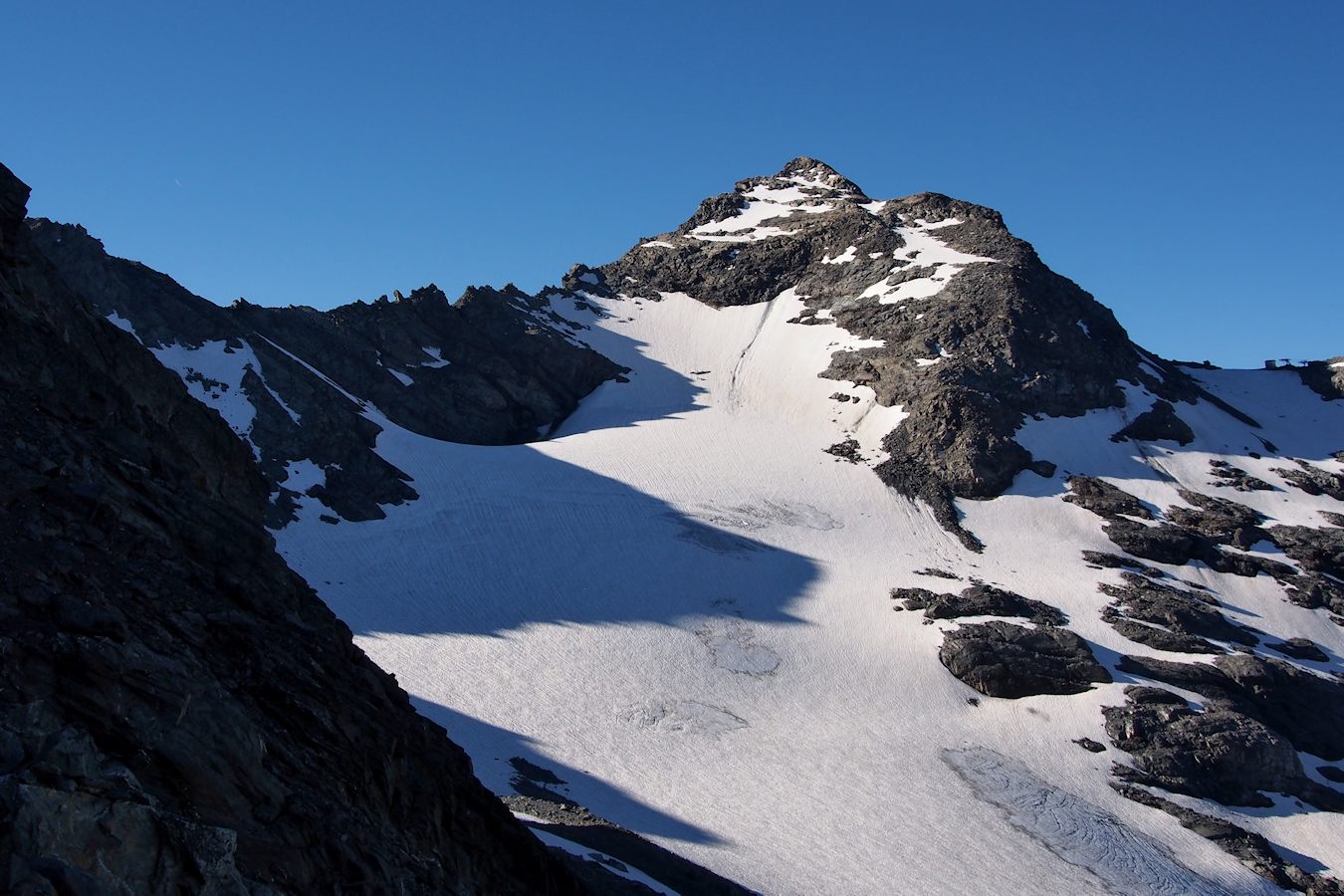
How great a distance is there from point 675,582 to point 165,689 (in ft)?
155

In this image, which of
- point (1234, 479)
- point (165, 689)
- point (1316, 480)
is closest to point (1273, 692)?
point (1234, 479)

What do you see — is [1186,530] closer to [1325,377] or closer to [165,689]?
[1325,377]

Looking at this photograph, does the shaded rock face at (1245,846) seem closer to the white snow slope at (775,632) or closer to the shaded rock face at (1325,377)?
the white snow slope at (775,632)

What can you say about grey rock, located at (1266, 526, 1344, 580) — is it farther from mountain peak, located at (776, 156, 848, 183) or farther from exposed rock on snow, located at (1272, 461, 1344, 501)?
mountain peak, located at (776, 156, 848, 183)

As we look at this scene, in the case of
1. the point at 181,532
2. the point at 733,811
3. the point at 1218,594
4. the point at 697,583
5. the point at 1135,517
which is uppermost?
the point at 1135,517

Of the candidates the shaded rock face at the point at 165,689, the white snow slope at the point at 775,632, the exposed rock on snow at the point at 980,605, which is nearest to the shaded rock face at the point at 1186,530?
the white snow slope at the point at 775,632

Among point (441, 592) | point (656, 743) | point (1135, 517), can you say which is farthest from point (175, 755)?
point (1135, 517)

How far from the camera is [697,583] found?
58.3 meters

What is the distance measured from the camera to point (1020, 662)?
52188mm

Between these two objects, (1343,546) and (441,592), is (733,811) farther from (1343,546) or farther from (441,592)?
(1343,546)

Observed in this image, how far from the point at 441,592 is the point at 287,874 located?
44213mm

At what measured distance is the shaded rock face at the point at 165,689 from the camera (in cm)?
917

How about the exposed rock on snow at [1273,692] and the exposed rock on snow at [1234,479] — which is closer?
the exposed rock on snow at [1273,692]

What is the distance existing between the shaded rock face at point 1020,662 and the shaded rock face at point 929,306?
13155 millimetres
